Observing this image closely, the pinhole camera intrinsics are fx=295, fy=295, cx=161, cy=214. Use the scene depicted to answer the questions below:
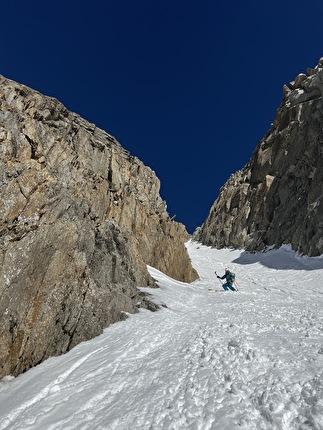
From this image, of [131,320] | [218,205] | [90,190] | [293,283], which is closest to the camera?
[131,320]

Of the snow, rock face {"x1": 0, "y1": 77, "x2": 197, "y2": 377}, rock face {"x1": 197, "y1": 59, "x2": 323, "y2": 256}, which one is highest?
rock face {"x1": 197, "y1": 59, "x2": 323, "y2": 256}

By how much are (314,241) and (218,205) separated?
51680 mm

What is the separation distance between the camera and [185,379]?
7730 millimetres

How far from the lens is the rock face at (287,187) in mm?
44469

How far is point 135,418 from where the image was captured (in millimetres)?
6375

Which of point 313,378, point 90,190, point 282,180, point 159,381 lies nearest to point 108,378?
point 159,381

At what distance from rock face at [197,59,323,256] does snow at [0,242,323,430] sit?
30075mm

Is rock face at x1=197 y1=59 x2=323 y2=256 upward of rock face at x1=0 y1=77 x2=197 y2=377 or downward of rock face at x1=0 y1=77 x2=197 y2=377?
upward

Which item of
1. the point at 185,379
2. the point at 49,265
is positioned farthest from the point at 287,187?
the point at 185,379

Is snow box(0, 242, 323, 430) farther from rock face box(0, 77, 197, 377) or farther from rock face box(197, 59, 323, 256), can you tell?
rock face box(197, 59, 323, 256)

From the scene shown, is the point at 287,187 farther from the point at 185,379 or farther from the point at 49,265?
the point at 185,379

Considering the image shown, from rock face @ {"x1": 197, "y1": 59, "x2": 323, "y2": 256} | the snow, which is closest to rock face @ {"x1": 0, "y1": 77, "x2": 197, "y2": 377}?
the snow

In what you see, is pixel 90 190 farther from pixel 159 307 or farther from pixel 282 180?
pixel 282 180

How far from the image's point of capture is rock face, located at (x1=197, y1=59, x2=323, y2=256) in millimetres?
44469
